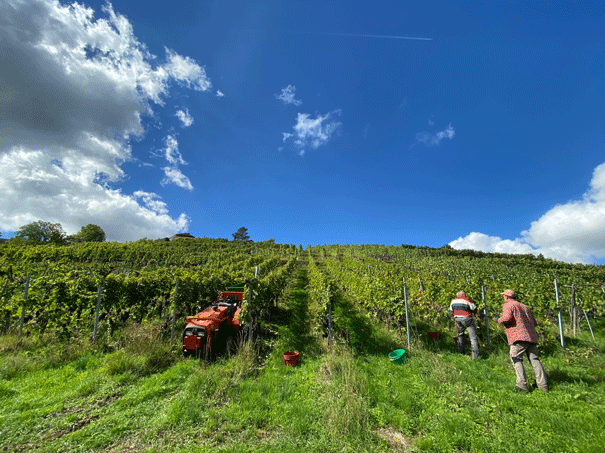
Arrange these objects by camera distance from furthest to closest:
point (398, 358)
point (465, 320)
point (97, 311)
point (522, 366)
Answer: point (97, 311) → point (465, 320) → point (398, 358) → point (522, 366)

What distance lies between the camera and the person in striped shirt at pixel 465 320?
5.94 metres

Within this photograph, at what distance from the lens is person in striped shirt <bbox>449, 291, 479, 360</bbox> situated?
5938 mm

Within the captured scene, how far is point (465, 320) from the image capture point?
6105mm

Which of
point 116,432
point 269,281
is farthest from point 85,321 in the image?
point 269,281

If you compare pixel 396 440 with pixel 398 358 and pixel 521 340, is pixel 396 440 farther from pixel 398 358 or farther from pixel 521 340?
pixel 521 340

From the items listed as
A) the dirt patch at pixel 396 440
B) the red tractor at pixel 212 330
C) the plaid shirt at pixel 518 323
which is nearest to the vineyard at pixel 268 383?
the dirt patch at pixel 396 440

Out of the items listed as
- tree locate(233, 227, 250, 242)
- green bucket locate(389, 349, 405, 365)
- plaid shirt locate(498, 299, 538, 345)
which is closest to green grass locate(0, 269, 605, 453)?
green bucket locate(389, 349, 405, 365)

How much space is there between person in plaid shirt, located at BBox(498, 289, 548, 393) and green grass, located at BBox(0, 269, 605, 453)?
24cm

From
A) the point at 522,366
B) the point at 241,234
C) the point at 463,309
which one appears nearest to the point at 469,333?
the point at 463,309

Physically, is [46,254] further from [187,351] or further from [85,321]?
[187,351]

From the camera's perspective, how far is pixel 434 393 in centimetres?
429

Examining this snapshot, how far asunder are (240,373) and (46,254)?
111 ft

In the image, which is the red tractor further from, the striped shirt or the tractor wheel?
the striped shirt

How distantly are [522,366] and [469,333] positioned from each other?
5.68 ft
